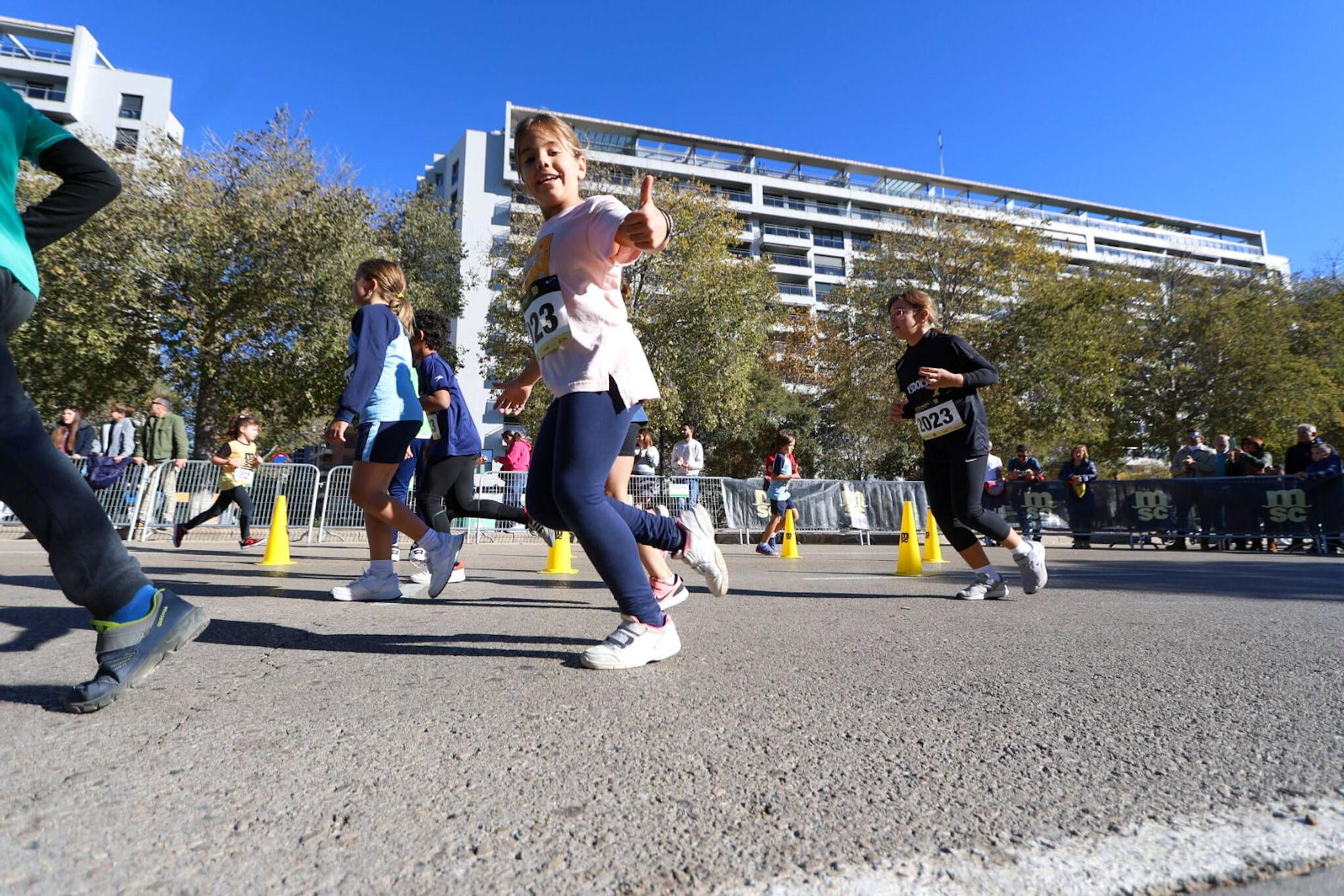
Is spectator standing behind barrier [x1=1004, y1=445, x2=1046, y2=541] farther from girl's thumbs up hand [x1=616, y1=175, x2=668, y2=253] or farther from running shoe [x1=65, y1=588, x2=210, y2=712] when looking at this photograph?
running shoe [x1=65, y1=588, x2=210, y2=712]

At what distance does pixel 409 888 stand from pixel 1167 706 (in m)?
1.88

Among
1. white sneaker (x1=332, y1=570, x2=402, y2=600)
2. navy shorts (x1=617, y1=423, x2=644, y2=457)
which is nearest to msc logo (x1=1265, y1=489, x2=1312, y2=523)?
navy shorts (x1=617, y1=423, x2=644, y2=457)

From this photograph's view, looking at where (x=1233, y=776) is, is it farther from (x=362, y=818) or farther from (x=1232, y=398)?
(x=1232, y=398)

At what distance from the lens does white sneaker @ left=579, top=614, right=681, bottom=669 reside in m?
2.40

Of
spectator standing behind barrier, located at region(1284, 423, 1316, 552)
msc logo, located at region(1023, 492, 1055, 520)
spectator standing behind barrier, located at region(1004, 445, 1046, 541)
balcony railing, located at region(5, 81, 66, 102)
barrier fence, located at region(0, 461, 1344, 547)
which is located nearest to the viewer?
barrier fence, located at region(0, 461, 1344, 547)

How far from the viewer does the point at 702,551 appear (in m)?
3.29

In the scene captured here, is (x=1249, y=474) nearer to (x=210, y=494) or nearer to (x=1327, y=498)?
(x=1327, y=498)

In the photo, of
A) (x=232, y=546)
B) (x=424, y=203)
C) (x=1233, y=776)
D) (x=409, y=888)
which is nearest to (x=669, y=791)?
(x=409, y=888)

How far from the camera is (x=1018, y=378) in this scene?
83.5ft

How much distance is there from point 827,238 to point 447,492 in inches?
2501

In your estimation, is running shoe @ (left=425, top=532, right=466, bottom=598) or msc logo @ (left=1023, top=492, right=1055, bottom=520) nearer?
running shoe @ (left=425, top=532, right=466, bottom=598)

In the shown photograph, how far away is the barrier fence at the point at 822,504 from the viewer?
11.5 meters

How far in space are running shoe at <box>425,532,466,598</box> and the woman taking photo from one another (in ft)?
9.19

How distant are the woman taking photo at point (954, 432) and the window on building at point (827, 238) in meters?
61.3
